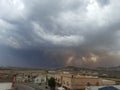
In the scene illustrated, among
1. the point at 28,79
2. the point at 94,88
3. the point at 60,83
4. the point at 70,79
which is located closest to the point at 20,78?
the point at 28,79

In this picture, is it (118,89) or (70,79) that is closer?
(118,89)

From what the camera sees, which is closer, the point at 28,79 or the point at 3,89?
the point at 3,89

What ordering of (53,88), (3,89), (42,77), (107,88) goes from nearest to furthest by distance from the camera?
(3,89)
(107,88)
(53,88)
(42,77)

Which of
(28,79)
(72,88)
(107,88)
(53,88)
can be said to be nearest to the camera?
(107,88)

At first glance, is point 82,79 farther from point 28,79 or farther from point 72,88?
point 28,79

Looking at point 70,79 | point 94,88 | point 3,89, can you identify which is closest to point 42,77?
point 70,79

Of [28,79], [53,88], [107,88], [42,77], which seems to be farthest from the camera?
[28,79]

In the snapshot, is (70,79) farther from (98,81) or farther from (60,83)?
(60,83)

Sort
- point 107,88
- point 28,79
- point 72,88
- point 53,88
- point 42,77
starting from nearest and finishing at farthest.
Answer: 1. point 107,88
2. point 72,88
3. point 53,88
4. point 42,77
5. point 28,79

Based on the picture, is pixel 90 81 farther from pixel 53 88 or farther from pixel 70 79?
pixel 53 88
